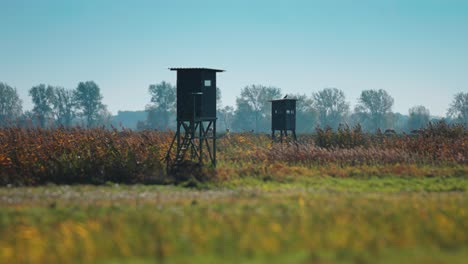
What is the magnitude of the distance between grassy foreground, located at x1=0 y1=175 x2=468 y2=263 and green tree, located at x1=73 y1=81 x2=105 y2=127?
336ft

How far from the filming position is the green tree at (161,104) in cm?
12206

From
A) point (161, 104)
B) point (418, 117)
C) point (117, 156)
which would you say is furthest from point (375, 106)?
point (117, 156)

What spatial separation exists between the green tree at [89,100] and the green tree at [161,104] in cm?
1101

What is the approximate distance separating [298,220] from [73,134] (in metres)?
16.7

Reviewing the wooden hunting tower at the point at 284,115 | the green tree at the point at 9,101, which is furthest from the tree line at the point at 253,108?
the wooden hunting tower at the point at 284,115

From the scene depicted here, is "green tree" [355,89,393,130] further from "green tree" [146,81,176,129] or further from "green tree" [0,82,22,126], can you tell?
"green tree" [0,82,22,126]

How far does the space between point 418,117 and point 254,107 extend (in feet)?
117

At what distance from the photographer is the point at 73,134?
90.3 ft

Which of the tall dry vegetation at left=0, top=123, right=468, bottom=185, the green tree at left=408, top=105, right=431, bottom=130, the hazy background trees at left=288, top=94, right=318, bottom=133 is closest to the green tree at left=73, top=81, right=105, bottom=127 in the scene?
the hazy background trees at left=288, top=94, right=318, bottom=133

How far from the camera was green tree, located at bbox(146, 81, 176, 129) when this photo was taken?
122062 millimetres

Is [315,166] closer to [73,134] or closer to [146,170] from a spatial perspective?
[146,170]

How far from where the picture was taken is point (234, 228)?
13.0 metres

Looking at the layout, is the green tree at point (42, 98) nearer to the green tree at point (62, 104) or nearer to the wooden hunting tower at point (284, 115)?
the green tree at point (62, 104)

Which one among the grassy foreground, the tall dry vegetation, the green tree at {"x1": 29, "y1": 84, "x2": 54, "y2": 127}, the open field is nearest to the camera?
the grassy foreground
